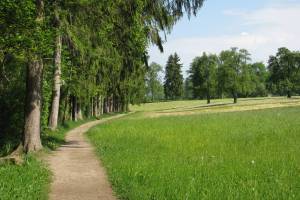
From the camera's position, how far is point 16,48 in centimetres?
1324

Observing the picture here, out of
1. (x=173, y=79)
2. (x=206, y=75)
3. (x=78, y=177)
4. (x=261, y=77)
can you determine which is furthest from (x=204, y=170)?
(x=261, y=77)

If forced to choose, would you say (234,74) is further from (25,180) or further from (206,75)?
(25,180)

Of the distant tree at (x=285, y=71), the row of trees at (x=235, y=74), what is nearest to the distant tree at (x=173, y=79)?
the row of trees at (x=235, y=74)

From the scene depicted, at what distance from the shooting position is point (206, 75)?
131875 mm

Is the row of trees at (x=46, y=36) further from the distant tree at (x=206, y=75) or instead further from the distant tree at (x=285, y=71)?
the distant tree at (x=206, y=75)

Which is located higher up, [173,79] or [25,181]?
[173,79]

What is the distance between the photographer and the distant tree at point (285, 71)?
11862cm

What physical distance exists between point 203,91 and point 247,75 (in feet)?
68.3

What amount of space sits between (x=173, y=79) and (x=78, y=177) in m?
137

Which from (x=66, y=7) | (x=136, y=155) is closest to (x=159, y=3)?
(x=66, y=7)

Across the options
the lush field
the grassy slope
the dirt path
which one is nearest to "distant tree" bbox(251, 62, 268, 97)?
the lush field

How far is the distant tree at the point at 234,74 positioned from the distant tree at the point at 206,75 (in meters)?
9.74

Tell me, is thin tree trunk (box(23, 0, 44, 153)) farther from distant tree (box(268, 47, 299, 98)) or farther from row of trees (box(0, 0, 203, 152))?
distant tree (box(268, 47, 299, 98))

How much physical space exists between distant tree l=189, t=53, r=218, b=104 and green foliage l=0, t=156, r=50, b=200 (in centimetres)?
11385
